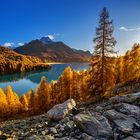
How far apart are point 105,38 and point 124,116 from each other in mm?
22280

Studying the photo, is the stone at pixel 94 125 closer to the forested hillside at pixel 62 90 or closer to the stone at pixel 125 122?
the stone at pixel 125 122

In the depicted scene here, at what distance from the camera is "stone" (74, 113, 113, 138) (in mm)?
11305

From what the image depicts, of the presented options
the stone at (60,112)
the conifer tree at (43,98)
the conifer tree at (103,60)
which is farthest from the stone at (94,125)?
the conifer tree at (43,98)

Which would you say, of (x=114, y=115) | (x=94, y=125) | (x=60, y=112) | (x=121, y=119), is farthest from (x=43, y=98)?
(x=94, y=125)

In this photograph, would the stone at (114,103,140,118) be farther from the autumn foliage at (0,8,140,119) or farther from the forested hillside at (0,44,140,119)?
the forested hillside at (0,44,140,119)

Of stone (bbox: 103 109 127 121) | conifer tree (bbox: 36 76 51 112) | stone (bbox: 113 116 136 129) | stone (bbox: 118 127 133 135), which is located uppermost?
stone (bbox: 103 109 127 121)

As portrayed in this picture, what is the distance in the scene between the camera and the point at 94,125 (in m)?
11.8

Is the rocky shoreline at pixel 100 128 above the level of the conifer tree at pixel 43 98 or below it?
above

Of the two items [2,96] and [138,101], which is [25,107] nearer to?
[2,96]

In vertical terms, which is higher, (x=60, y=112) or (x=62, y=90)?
(x=60, y=112)

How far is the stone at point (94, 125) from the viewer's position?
11305mm

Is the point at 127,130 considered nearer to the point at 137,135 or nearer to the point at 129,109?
the point at 137,135

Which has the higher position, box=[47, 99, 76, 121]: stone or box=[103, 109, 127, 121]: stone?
box=[103, 109, 127, 121]: stone

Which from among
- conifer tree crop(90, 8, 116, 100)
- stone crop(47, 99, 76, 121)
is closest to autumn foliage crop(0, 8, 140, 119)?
conifer tree crop(90, 8, 116, 100)
